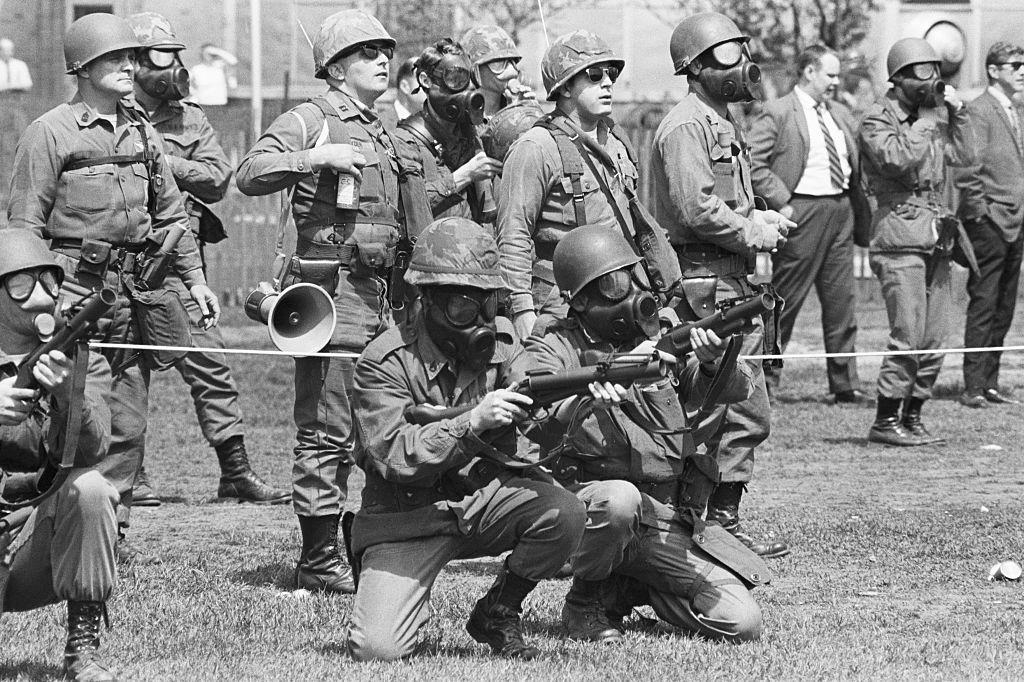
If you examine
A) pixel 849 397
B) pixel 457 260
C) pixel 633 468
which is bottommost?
pixel 849 397

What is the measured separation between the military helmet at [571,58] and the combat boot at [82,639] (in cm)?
315

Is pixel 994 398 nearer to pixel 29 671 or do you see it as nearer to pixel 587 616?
pixel 587 616

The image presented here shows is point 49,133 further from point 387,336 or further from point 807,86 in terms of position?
point 807,86

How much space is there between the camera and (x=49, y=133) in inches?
290

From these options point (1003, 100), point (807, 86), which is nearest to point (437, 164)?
point (807, 86)

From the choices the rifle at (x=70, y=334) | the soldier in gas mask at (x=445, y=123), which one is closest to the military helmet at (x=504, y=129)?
the soldier in gas mask at (x=445, y=123)

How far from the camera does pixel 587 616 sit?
6.56m

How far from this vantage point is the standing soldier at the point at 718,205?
7.85 metres

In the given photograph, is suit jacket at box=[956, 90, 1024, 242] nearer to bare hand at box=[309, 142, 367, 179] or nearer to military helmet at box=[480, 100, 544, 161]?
military helmet at box=[480, 100, 544, 161]

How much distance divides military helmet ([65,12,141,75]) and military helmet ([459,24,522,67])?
6.78 feet

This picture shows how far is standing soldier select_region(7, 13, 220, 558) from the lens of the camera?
7336 mm

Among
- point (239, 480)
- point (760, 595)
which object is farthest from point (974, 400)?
point (760, 595)

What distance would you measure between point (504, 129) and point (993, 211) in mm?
5314

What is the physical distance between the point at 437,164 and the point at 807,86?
16.6ft
